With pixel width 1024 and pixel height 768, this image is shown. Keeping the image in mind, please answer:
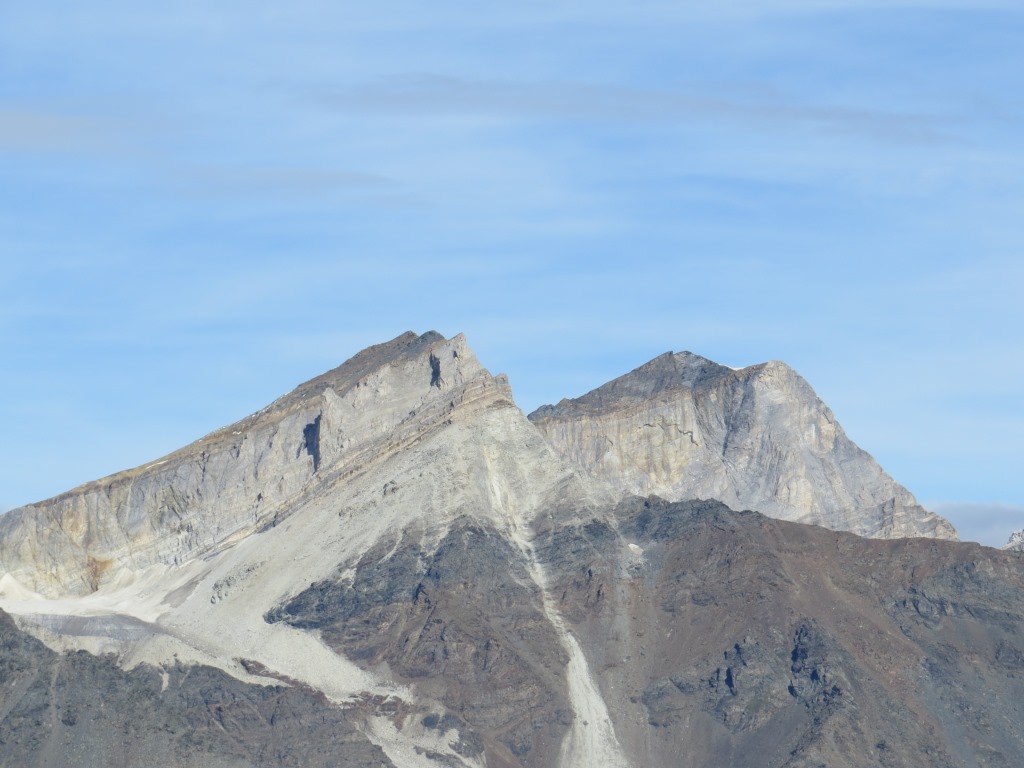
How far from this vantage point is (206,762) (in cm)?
19762

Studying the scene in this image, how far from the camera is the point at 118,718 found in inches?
7869

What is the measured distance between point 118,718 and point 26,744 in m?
7.30

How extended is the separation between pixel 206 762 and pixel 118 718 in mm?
7681

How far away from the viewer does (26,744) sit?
196125mm

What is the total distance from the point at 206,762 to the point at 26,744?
1302cm
